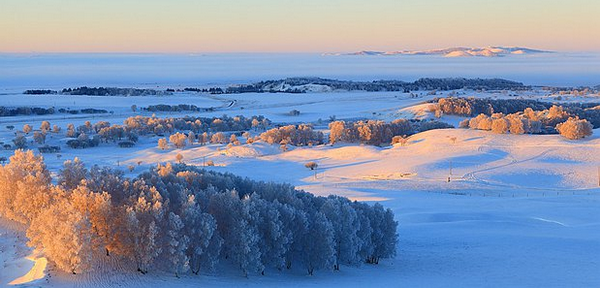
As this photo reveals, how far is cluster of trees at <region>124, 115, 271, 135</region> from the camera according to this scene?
142 ft

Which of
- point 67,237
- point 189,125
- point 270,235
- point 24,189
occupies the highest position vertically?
point 24,189

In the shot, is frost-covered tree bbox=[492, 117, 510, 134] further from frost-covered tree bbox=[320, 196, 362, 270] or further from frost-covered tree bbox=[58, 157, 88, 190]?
frost-covered tree bbox=[58, 157, 88, 190]

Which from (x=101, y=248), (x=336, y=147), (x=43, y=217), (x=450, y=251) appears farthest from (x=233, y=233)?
(x=336, y=147)

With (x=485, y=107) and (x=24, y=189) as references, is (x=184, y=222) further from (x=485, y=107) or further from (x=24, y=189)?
(x=485, y=107)

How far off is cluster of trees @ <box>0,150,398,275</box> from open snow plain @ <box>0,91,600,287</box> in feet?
1.15

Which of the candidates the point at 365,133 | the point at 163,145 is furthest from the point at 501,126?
the point at 163,145

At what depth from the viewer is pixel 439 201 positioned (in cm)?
2411

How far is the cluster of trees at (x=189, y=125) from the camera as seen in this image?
43.3 meters

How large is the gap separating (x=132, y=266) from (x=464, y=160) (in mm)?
22320

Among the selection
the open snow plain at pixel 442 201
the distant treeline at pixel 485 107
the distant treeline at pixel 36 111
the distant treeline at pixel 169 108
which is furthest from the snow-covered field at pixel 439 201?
the distant treeline at pixel 169 108

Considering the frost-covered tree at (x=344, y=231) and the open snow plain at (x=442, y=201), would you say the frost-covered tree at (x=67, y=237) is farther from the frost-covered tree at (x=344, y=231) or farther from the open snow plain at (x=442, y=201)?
the frost-covered tree at (x=344, y=231)

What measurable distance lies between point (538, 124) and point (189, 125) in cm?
2243

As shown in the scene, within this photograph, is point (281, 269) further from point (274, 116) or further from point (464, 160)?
point (274, 116)

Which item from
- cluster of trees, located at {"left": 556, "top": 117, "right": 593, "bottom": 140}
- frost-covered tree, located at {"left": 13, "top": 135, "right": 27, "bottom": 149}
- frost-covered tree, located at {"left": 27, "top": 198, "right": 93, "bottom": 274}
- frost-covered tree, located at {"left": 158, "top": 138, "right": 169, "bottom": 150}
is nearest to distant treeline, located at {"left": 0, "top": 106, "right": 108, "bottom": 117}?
frost-covered tree, located at {"left": 13, "top": 135, "right": 27, "bottom": 149}
